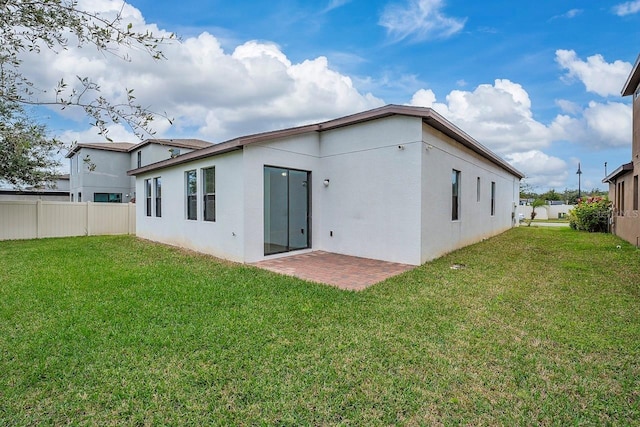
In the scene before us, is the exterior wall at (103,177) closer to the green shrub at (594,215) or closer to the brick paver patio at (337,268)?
the brick paver patio at (337,268)

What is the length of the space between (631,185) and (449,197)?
7930 mm

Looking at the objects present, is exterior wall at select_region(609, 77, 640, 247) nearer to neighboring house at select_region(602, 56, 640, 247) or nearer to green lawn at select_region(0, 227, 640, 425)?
neighboring house at select_region(602, 56, 640, 247)

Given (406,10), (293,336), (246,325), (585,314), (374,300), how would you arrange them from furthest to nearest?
(406,10) → (374,300) → (585,314) → (246,325) → (293,336)

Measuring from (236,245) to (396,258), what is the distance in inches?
166

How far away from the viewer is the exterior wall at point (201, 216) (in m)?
8.33

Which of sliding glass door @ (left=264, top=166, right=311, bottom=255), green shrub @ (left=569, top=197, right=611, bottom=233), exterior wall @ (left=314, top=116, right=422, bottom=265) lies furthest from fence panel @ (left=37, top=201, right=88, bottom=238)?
green shrub @ (left=569, top=197, right=611, bottom=233)

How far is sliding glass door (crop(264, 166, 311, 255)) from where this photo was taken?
8.87 m

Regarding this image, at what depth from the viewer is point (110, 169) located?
23.7 meters

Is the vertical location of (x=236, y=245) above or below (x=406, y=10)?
below

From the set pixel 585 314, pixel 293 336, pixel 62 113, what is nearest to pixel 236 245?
pixel 293 336

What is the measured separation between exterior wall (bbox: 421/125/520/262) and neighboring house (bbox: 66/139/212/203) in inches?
692

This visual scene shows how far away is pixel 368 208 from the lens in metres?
8.95

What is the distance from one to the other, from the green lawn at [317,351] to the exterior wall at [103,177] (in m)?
19.6

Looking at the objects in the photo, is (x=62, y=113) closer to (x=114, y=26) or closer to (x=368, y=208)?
(x=114, y=26)
